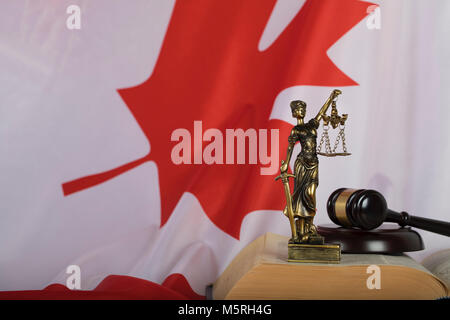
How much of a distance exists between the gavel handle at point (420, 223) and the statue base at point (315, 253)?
26 centimetres

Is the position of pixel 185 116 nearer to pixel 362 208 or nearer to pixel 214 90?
pixel 214 90

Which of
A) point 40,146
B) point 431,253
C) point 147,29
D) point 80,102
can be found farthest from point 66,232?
point 431,253

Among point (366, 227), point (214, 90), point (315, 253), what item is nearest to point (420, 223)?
point (366, 227)

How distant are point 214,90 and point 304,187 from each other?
2.06 feet

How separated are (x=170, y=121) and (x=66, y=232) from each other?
0.45 meters

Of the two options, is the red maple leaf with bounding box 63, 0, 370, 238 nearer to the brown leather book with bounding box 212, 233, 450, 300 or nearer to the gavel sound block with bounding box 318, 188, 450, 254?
the gavel sound block with bounding box 318, 188, 450, 254

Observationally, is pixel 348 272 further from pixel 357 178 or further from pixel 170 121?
pixel 170 121

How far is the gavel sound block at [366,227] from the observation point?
1.11 metres

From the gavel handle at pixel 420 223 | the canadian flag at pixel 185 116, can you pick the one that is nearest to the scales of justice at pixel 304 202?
the gavel handle at pixel 420 223

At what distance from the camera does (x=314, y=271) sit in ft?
3.16

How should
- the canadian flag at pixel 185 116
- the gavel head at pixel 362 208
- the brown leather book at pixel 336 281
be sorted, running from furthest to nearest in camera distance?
the canadian flag at pixel 185 116 → the gavel head at pixel 362 208 → the brown leather book at pixel 336 281

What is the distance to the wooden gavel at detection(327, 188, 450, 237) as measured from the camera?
110cm

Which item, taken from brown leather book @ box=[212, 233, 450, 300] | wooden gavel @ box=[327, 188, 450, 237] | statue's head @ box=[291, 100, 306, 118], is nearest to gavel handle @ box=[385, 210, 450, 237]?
wooden gavel @ box=[327, 188, 450, 237]

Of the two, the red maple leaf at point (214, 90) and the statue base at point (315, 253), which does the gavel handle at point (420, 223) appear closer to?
the statue base at point (315, 253)
